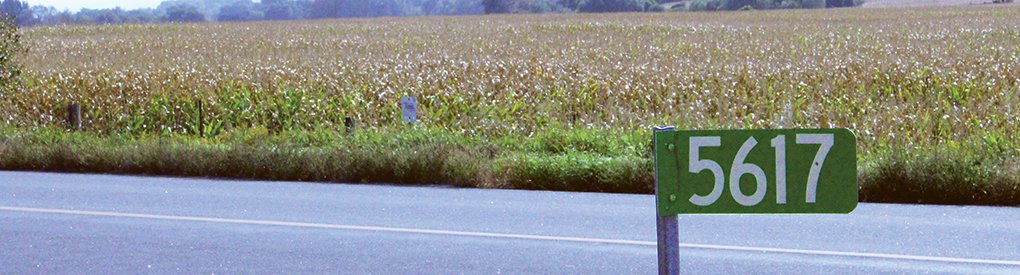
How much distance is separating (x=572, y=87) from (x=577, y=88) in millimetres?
244

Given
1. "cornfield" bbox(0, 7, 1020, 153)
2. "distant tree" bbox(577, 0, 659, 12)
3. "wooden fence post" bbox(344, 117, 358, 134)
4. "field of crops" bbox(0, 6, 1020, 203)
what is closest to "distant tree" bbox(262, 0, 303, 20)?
"distant tree" bbox(577, 0, 659, 12)

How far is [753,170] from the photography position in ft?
14.2

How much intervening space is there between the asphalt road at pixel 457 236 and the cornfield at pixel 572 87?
13.5 feet

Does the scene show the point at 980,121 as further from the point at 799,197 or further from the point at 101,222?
the point at 799,197

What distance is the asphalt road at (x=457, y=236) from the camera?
8.07 metres

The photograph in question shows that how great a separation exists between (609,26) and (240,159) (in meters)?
37.0

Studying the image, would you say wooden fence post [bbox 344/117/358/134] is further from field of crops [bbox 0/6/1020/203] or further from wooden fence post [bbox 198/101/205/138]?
wooden fence post [bbox 198/101/205/138]

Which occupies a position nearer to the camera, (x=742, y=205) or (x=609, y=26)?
(x=742, y=205)

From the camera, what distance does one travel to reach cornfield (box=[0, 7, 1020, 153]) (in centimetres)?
1700

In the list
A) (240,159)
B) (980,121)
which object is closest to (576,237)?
(240,159)

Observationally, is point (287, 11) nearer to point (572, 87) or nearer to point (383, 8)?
point (383, 8)

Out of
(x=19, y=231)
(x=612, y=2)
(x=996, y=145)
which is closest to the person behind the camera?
(x=19, y=231)

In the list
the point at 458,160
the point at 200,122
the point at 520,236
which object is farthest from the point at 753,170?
the point at 200,122

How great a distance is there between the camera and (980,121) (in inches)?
624
